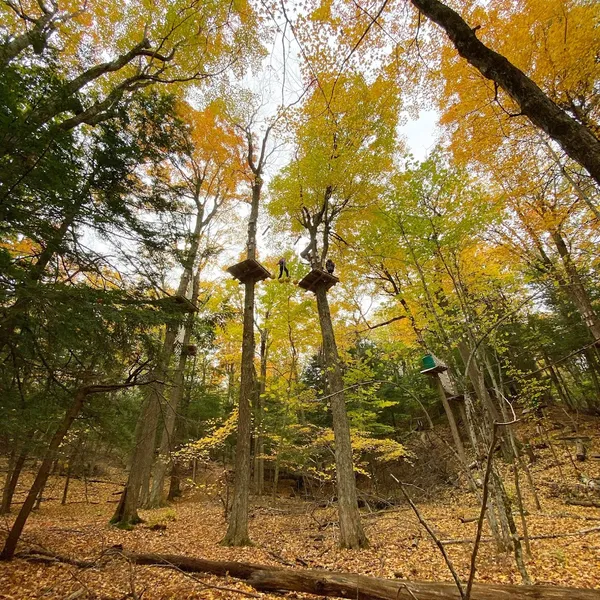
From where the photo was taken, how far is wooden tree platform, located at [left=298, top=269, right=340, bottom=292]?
26.4ft

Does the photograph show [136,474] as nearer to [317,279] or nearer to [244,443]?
[244,443]

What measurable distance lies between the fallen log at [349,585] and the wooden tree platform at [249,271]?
5.61 metres

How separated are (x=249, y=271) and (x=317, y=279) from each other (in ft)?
5.76

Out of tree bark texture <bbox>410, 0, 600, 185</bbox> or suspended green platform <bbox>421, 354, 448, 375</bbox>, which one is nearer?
tree bark texture <bbox>410, 0, 600, 185</bbox>

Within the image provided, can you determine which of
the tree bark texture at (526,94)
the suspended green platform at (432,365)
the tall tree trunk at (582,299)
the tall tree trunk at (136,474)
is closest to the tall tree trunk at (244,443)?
the tall tree trunk at (136,474)

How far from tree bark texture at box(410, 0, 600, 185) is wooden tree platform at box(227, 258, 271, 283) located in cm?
575

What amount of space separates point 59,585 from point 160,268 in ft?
14.6

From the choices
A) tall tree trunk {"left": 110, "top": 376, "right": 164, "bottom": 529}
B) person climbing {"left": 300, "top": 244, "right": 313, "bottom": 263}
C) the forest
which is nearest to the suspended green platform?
the forest

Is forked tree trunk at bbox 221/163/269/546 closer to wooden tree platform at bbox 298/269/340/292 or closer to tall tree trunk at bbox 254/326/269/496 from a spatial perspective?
wooden tree platform at bbox 298/269/340/292

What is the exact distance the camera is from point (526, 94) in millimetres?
2410

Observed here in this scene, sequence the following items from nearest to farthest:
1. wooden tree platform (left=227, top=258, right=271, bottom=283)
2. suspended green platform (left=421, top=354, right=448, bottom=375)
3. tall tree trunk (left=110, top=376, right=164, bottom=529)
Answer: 1. suspended green platform (left=421, top=354, right=448, bottom=375)
2. tall tree trunk (left=110, top=376, right=164, bottom=529)
3. wooden tree platform (left=227, top=258, right=271, bottom=283)

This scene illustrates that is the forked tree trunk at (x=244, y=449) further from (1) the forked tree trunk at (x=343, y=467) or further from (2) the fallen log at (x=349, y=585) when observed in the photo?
(2) the fallen log at (x=349, y=585)

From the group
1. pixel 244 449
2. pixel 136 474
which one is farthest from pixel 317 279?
pixel 136 474

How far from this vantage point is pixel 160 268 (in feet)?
19.2
